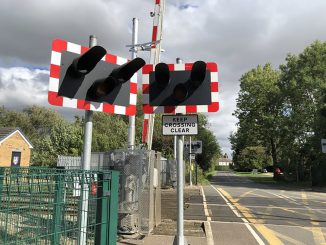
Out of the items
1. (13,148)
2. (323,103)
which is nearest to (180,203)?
(13,148)

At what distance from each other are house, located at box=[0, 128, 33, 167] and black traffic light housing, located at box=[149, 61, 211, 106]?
3352cm

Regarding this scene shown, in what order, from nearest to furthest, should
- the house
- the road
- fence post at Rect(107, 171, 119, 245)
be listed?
fence post at Rect(107, 171, 119, 245) < the road < the house

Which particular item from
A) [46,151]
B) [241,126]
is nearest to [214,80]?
[46,151]

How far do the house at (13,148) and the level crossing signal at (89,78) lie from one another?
1339 inches

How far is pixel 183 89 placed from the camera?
18.3 feet

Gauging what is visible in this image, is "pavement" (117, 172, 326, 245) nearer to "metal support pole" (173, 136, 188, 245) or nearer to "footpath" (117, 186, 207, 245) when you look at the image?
"footpath" (117, 186, 207, 245)

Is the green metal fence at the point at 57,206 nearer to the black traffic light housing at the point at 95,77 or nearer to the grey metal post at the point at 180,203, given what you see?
the black traffic light housing at the point at 95,77

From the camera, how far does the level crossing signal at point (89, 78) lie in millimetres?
4469

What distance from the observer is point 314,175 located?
37250mm

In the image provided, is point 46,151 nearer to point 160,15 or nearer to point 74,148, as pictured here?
point 74,148

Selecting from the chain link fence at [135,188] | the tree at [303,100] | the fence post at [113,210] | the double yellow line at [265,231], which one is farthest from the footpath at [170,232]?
the tree at [303,100]

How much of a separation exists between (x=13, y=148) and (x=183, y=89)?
35.3 meters

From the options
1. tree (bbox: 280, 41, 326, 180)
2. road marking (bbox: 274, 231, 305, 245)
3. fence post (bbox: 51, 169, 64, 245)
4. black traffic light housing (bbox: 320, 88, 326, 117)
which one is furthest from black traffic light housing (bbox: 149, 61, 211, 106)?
tree (bbox: 280, 41, 326, 180)

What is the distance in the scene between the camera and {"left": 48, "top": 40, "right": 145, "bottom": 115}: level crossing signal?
14.7 feet
